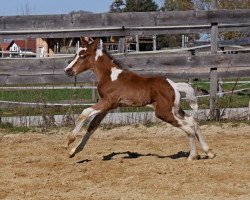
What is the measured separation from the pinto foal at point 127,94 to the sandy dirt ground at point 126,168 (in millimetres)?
463

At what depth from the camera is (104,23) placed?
1257cm

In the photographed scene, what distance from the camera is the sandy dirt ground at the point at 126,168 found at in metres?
6.48

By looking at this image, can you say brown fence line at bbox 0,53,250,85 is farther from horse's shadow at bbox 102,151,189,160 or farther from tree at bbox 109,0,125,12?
tree at bbox 109,0,125,12

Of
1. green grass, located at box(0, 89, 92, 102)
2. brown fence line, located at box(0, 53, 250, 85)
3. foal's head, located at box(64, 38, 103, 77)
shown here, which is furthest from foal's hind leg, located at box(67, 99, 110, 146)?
green grass, located at box(0, 89, 92, 102)

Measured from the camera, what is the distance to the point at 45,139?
10.8 meters

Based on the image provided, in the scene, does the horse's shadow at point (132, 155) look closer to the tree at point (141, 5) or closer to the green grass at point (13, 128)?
the green grass at point (13, 128)

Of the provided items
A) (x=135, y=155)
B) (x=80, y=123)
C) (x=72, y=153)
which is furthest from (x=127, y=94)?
(x=72, y=153)

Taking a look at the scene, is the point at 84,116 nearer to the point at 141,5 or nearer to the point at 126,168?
the point at 126,168

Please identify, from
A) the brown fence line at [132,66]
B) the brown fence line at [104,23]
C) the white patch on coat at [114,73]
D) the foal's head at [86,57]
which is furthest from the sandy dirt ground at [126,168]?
the brown fence line at [104,23]

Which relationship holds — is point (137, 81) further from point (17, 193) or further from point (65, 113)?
point (65, 113)

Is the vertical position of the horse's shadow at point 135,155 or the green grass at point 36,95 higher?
the green grass at point 36,95

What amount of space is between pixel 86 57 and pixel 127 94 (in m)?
0.85

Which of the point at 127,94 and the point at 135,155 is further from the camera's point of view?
the point at 135,155

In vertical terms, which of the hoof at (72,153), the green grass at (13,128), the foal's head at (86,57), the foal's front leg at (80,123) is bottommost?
the green grass at (13,128)
